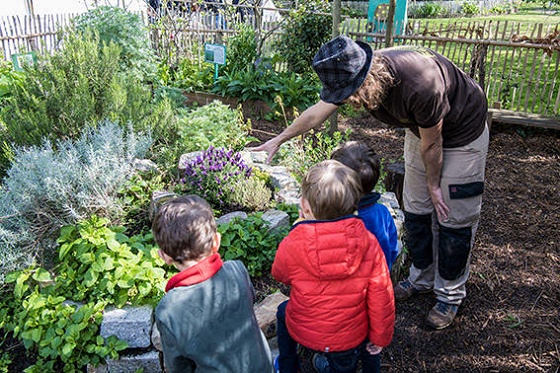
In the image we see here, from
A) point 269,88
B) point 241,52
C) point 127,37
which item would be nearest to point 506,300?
point 269,88

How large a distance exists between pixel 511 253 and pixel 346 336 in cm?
235

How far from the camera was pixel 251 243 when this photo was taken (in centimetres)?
293

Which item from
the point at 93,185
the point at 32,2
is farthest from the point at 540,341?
the point at 32,2

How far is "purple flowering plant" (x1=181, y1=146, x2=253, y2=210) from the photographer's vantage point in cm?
350

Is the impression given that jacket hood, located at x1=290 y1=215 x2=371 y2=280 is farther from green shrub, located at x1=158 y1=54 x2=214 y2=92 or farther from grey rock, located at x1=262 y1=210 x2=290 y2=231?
green shrub, located at x1=158 y1=54 x2=214 y2=92

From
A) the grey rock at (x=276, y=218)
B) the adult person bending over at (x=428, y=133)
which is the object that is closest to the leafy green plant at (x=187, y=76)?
the grey rock at (x=276, y=218)

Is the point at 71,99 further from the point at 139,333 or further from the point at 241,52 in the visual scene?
the point at 241,52

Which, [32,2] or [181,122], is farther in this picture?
[32,2]

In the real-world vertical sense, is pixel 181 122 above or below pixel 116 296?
above

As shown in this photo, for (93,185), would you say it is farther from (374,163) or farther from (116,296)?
(374,163)

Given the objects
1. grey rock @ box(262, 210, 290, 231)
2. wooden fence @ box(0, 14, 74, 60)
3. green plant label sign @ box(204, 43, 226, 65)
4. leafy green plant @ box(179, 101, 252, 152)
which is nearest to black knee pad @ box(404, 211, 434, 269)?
grey rock @ box(262, 210, 290, 231)

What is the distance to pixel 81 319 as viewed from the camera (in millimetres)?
2406

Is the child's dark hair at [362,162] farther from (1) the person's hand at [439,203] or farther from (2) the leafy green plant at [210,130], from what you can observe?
(2) the leafy green plant at [210,130]

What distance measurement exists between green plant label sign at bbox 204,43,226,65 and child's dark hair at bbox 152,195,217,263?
4.88 m
